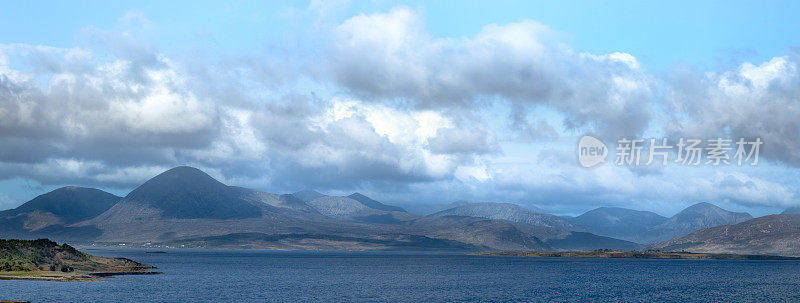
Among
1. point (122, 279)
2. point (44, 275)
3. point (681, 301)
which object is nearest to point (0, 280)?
point (44, 275)

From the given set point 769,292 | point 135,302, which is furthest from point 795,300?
point 135,302

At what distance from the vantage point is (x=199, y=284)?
19888 cm

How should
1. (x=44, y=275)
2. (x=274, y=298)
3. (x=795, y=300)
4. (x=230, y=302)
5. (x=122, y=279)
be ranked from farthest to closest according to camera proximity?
(x=122, y=279), (x=44, y=275), (x=795, y=300), (x=274, y=298), (x=230, y=302)

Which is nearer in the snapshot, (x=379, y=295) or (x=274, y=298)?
(x=274, y=298)

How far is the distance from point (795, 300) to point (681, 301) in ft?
96.3

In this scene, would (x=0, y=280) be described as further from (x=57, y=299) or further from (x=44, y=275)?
(x=57, y=299)

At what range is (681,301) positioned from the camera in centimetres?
16838

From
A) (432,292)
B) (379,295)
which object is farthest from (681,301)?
(379,295)

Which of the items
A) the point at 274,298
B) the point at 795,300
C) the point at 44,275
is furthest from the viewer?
the point at 44,275

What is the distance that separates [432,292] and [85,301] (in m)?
88.2

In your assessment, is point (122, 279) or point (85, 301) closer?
point (85, 301)

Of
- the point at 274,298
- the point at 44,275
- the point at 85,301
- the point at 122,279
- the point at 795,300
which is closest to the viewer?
the point at 85,301

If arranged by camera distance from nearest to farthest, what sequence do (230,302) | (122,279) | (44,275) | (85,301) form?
1. (85,301)
2. (230,302)
3. (44,275)
4. (122,279)

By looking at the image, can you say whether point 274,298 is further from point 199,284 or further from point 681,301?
point 681,301
